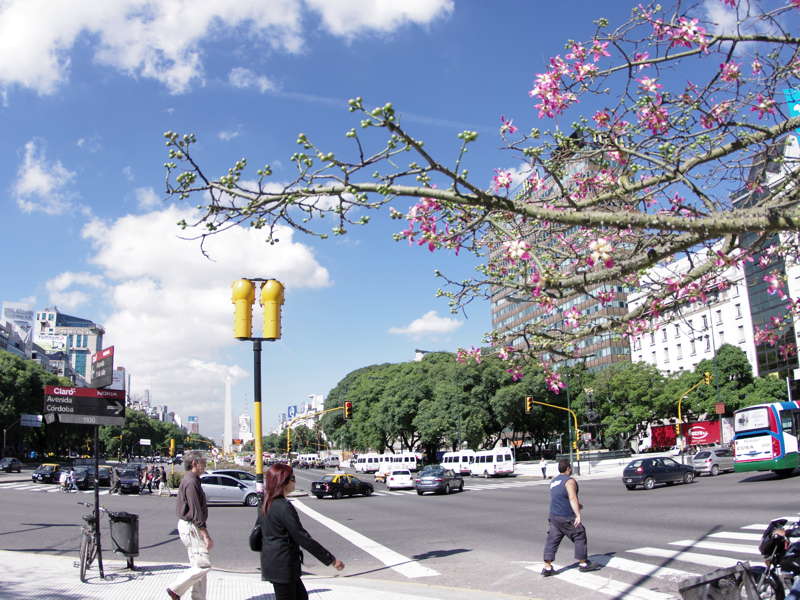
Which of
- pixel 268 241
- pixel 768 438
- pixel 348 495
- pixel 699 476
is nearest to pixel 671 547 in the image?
pixel 268 241

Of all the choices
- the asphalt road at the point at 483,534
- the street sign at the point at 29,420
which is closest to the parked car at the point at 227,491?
the asphalt road at the point at 483,534

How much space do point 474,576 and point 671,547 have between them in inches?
160

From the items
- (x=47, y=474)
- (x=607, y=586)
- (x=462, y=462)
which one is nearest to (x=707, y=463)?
(x=462, y=462)

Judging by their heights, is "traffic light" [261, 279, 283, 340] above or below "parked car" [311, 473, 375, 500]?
above

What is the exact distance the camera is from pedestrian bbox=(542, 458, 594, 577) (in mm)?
8828

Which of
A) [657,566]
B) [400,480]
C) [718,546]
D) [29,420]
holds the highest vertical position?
[29,420]

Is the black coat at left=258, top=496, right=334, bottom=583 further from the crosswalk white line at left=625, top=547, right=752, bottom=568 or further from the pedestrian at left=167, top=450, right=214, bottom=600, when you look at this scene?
the crosswalk white line at left=625, top=547, right=752, bottom=568

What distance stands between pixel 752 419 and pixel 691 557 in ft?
63.4

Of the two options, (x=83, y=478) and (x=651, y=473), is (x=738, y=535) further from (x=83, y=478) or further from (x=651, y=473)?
(x=83, y=478)

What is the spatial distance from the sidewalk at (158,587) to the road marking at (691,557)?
288cm

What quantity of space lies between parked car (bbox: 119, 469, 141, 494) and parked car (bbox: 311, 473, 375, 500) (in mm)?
10183

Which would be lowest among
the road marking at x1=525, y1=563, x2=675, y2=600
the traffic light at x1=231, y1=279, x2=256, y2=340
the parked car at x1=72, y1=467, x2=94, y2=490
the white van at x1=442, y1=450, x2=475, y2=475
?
the white van at x1=442, y1=450, x2=475, y2=475

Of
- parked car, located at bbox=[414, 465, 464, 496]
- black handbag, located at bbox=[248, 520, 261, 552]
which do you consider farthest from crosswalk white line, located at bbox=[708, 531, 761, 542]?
parked car, located at bbox=[414, 465, 464, 496]

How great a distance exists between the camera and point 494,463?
160 feet
